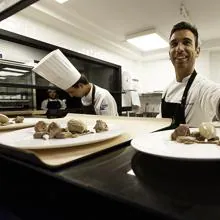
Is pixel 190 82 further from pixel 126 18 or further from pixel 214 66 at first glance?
pixel 126 18

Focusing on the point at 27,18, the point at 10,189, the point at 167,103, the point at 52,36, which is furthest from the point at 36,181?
the point at 27,18

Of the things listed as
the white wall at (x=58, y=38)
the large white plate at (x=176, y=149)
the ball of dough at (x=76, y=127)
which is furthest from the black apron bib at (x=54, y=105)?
the large white plate at (x=176, y=149)

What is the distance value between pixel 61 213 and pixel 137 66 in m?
0.99

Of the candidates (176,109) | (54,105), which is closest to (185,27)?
(176,109)

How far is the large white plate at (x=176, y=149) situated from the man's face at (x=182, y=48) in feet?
2.01

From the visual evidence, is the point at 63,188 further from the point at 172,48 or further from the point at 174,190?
the point at 172,48

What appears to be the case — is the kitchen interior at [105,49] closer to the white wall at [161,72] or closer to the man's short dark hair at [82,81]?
the white wall at [161,72]

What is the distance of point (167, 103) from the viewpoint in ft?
3.48

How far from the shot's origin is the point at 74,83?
134 cm

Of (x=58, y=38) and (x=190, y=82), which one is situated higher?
(x=58, y=38)

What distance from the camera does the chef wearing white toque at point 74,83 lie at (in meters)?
1.19

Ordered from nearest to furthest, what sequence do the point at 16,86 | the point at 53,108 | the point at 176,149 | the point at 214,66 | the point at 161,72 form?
the point at 176,149
the point at 214,66
the point at 161,72
the point at 53,108
the point at 16,86

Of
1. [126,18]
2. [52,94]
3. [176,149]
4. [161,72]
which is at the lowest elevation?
[176,149]

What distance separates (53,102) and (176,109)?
975mm
